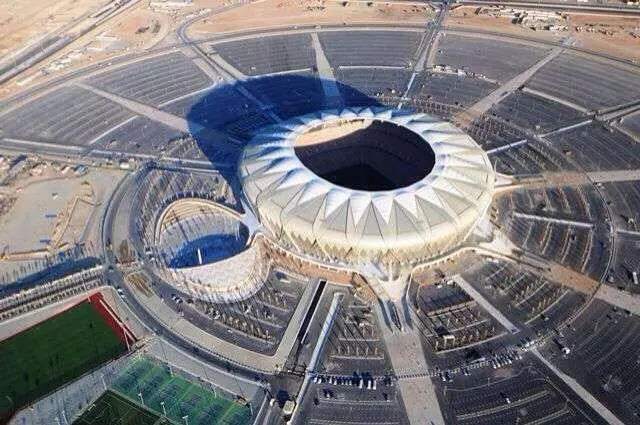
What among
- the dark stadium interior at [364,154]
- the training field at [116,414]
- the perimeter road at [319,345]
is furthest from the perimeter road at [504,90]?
the training field at [116,414]

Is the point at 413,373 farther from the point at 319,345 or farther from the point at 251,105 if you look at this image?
the point at 251,105

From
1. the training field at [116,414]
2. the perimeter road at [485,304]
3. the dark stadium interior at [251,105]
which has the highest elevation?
the dark stadium interior at [251,105]

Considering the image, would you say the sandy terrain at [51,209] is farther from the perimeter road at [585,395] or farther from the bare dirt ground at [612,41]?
the bare dirt ground at [612,41]

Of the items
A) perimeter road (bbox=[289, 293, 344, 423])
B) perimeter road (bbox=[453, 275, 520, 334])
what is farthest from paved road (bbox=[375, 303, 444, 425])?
perimeter road (bbox=[453, 275, 520, 334])

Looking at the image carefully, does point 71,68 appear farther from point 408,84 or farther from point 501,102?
point 501,102

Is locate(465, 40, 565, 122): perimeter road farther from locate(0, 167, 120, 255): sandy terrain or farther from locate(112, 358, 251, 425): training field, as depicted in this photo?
locate(112, 358, 251, 425): training field

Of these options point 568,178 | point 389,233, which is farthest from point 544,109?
point 389,233
